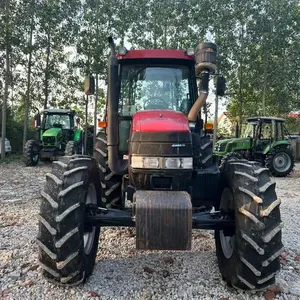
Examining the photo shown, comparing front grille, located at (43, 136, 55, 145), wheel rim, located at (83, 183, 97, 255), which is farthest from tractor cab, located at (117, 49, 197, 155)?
front grille, located at (43, 136, 55, 145)

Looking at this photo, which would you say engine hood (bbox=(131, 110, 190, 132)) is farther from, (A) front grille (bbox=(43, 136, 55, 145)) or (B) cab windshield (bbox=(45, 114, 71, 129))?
(B) cab windshield (bbox=(45, 114, 71, 129))

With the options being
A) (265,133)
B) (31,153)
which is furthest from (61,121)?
(265,133)

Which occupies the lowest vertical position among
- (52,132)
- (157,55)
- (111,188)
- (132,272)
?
(132,272)

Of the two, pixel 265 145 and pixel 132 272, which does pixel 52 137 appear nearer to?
pixel 265 145

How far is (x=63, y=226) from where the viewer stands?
2.65 m

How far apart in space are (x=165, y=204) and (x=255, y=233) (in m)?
0.76

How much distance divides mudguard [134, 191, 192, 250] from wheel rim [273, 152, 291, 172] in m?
9.92

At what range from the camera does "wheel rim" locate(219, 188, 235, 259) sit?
10.3 feet

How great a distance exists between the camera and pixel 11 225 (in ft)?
15.8

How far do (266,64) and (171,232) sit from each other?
18138 mm

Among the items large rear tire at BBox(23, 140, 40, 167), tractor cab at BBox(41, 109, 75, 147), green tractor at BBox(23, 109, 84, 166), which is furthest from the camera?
tractor cab at BBox(41, 109, 75, 147)

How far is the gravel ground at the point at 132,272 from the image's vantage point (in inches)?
113

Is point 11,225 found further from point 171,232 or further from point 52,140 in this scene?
point 52,140

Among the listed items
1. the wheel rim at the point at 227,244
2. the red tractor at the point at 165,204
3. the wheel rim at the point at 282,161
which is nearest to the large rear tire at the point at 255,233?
the red tractor at the point at 165,204
